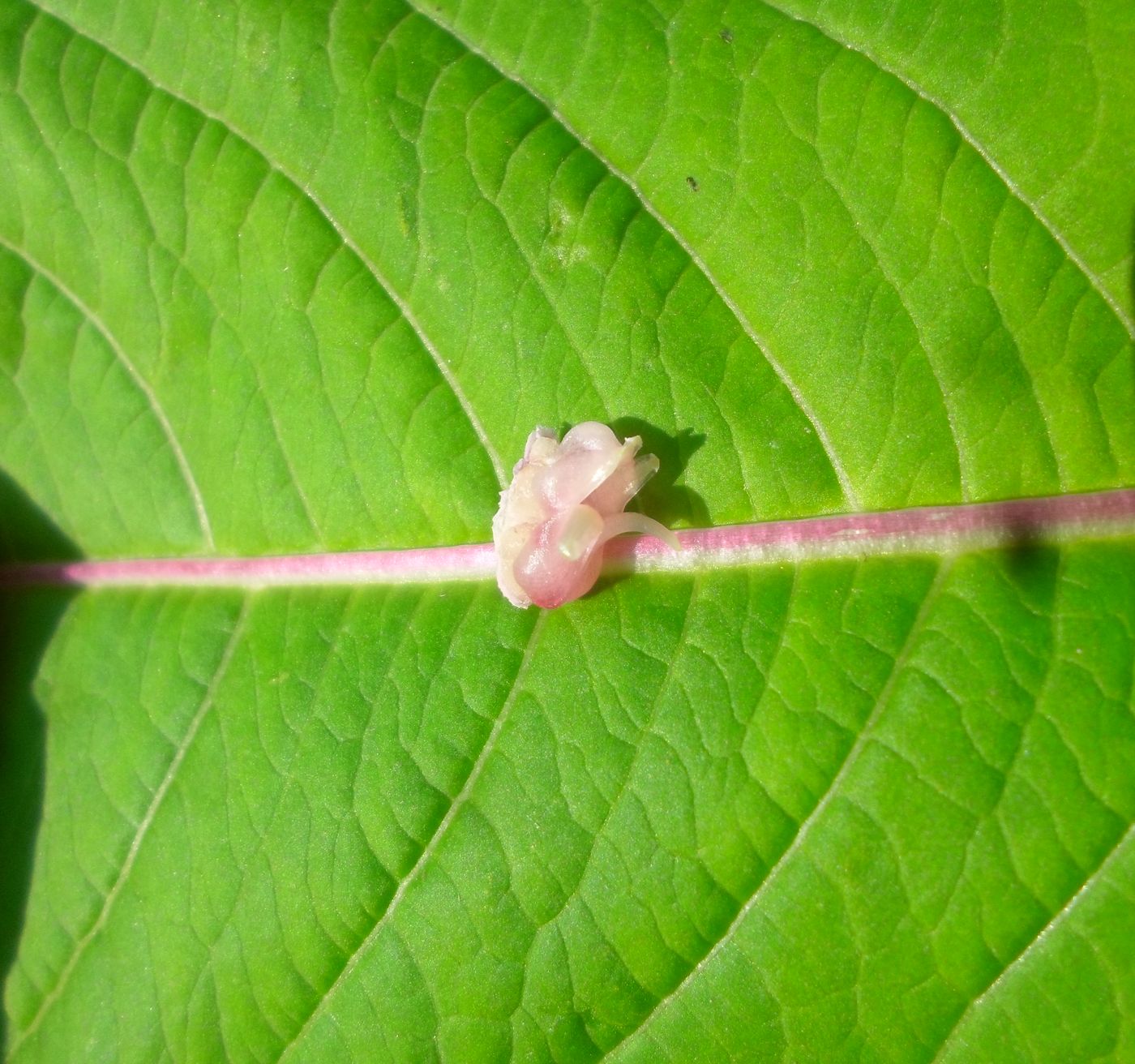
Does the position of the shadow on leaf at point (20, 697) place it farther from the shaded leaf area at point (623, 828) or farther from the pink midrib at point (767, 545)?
the pink midrib at point (767, 545)

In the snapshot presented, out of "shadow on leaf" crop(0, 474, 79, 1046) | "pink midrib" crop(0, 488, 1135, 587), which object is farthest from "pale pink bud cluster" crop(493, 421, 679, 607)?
"shadow on leaf" crop(0, 474, 79, 1046)

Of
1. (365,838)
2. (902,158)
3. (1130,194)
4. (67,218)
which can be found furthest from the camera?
(67,218)

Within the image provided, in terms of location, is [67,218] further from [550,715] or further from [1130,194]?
[1130,194]

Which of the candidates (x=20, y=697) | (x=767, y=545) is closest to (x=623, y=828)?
(x=767, y=545)

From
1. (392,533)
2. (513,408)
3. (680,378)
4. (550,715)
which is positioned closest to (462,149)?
(513,408)

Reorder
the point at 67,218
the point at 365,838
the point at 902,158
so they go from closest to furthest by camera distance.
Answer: the point at 902,158 < the point at 365,838 < the point at 67,218

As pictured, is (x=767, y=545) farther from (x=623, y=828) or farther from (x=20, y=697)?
(x=20, y=697)
